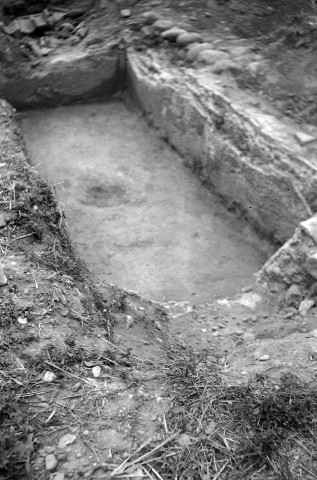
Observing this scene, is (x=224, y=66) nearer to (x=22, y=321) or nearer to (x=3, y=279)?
(x=3, y=279)

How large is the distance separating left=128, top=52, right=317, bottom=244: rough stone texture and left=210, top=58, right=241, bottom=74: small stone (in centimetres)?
14

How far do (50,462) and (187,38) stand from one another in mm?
4044

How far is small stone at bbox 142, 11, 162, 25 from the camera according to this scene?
532cm

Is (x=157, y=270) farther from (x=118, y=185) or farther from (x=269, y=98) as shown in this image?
(x=269, y=98)

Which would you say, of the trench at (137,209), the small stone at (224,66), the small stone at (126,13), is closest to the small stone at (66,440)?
the trench at (137,209)

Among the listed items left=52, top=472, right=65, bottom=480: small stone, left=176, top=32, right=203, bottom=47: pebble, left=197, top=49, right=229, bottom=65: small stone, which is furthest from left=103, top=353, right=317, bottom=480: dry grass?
left=176, top=32, right=203, bottom=47: pebble

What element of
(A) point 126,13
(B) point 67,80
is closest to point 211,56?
(A) point 126,13

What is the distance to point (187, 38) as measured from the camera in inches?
199

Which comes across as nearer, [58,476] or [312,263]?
[58,476]

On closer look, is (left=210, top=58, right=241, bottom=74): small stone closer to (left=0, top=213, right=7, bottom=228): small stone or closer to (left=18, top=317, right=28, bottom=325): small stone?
(left=0, top=213, right=7, bottom=228): small stone

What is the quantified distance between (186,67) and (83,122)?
45.6 inches

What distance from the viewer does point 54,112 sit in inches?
214

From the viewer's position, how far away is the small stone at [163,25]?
524 cm

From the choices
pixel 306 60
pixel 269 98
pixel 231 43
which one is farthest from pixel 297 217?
pixel 231 43
